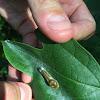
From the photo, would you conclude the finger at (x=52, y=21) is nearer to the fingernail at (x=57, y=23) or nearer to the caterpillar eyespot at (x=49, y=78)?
the fingernail at (x=57, y=23)

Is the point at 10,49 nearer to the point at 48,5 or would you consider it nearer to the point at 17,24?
the point at 48,5

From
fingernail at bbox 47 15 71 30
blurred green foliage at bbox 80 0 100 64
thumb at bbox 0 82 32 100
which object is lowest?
thumb at bbox 0 82 32 100

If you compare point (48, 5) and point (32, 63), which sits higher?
point (48, 5)

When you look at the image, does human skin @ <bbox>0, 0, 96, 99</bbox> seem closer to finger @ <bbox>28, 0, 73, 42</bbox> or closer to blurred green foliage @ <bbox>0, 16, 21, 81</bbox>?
finger @ <bbox>28, 0, 73, 42</bbox>

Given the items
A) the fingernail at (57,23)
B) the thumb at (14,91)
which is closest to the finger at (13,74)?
the thumb at (14,91)

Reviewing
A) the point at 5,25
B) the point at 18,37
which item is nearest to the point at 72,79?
the point at 18,37

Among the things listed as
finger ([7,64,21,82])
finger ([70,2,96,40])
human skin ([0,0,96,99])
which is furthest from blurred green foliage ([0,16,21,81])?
finger ([70,2,96,40])
